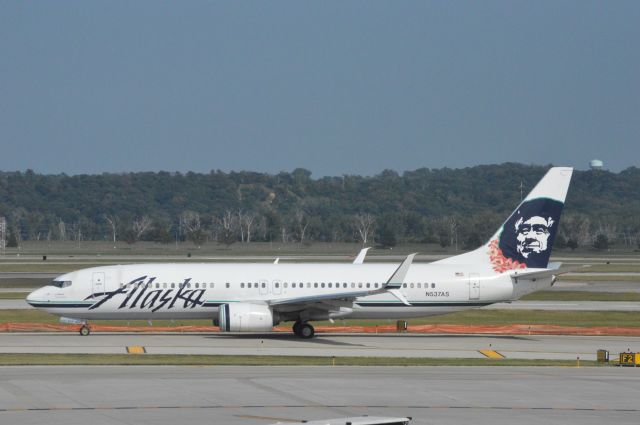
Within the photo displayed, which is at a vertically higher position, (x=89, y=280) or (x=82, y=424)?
(x=89, y=280)

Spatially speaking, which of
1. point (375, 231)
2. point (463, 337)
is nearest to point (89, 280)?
point (463, 337)

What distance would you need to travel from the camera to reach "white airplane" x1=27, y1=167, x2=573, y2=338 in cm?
4416

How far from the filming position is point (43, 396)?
2777 centimetres

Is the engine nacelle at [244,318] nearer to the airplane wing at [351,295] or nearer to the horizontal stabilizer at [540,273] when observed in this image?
the airplane wing at [351,295]

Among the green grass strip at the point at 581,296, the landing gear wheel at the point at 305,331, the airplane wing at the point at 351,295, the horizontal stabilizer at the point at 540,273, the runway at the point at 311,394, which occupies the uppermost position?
the horizontal stabilizer at the point at 540,273

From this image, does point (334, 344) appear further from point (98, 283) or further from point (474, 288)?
point (98, 283)

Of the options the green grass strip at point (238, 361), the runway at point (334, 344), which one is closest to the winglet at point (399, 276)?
the runway at point (334, 344)

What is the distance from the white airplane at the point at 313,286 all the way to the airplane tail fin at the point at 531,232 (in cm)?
4

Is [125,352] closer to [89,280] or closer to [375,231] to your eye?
[89,280]

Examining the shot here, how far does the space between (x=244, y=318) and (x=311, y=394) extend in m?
14.8

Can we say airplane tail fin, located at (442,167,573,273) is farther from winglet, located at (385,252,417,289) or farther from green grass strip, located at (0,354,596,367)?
green grass strip, located at (0,354,596,367)

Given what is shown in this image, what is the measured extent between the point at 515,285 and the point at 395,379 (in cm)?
1556

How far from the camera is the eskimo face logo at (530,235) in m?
46.6

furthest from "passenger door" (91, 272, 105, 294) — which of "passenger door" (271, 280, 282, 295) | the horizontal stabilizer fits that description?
the horizontal stabilizer
